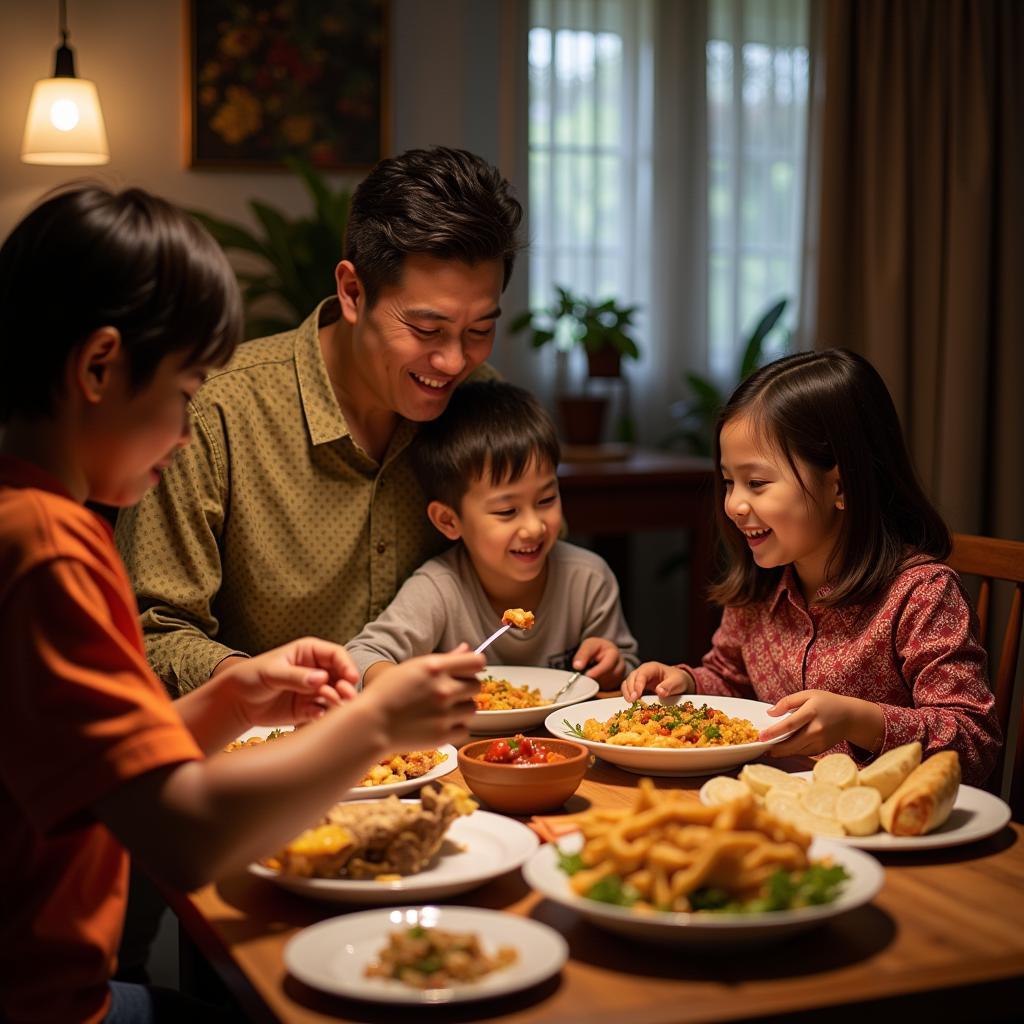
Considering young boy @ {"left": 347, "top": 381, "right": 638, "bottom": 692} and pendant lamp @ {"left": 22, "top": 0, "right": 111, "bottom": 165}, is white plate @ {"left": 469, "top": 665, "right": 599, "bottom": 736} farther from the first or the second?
pendant lamp @ {"left": 22, "top": 0, "right": 111, "bottom": 165}

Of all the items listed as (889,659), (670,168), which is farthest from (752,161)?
(889,659)

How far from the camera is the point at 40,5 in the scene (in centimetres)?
374

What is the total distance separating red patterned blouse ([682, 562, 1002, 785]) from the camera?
1.65m

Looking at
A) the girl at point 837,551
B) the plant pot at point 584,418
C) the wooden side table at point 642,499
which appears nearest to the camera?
the girl at point 837,551

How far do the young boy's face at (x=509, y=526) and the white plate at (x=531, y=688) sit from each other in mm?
168

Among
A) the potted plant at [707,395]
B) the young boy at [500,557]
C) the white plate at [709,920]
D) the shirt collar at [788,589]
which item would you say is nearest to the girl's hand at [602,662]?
the young boy at [500,557]

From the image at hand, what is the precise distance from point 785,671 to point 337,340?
3.02ft

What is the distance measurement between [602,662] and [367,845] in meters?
0.91

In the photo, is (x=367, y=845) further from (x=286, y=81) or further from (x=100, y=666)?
(x=286, y=81)

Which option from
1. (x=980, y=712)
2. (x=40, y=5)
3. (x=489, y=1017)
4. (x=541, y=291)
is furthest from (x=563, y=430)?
(x=489, y=1017)

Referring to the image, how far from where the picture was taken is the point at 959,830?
1.25 m

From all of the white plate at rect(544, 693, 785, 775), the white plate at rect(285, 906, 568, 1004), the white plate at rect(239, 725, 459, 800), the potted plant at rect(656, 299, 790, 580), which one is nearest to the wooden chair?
the white plate at rect(544, 693, 785, 775)

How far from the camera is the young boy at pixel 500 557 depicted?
2.12 meters

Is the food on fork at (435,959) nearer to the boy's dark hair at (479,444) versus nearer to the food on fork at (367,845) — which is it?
the food on fork at (367,845)
